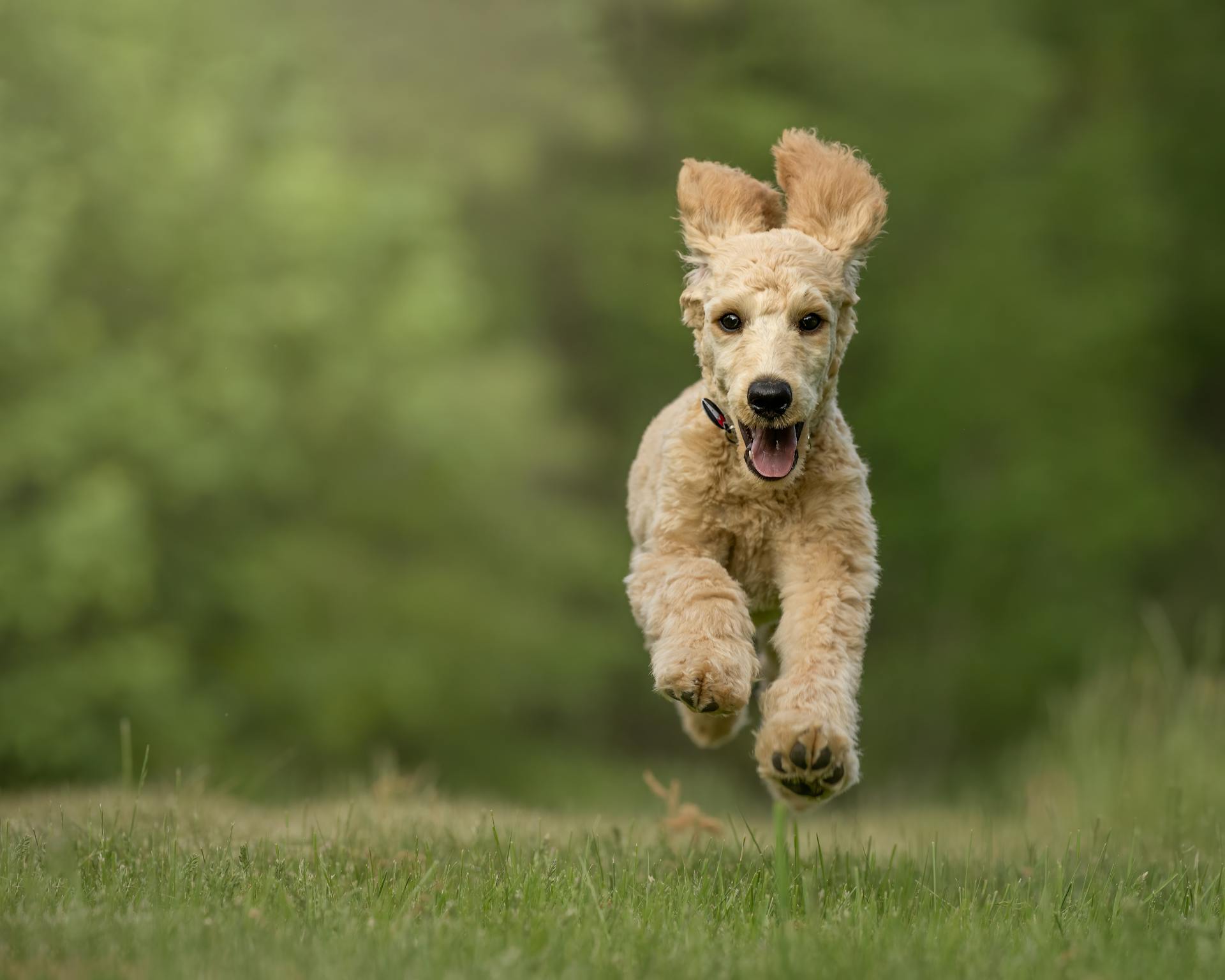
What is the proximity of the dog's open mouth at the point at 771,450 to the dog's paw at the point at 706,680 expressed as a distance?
0.45m

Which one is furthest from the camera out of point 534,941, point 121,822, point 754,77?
point 754,77

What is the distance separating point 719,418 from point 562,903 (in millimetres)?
1345

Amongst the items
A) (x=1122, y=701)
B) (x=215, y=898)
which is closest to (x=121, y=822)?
(x=215, y=898)

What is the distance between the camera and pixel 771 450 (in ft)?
12.0

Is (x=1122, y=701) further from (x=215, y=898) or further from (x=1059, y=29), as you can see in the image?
(x=1059, y=29)

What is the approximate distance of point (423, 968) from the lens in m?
2.93

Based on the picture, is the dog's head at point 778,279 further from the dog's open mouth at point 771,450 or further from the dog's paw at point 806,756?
the dog's paw at point 806,756

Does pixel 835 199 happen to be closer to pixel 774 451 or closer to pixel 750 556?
pixel 774 451

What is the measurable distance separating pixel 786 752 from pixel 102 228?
45.8 feet

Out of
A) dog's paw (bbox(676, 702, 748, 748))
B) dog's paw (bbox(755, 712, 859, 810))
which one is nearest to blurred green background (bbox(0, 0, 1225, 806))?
dog's paw (bbox(676, 702, 748, 748))

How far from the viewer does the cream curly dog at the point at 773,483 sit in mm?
3512

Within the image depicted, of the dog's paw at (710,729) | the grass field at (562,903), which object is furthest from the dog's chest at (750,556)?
the grass field at (562,903)

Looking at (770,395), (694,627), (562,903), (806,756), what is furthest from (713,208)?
(562,903)

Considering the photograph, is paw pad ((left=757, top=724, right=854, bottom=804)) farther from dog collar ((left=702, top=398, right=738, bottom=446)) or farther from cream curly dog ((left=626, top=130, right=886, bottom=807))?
dog collar ((left=702, top=398, right=738, bottom=446))
